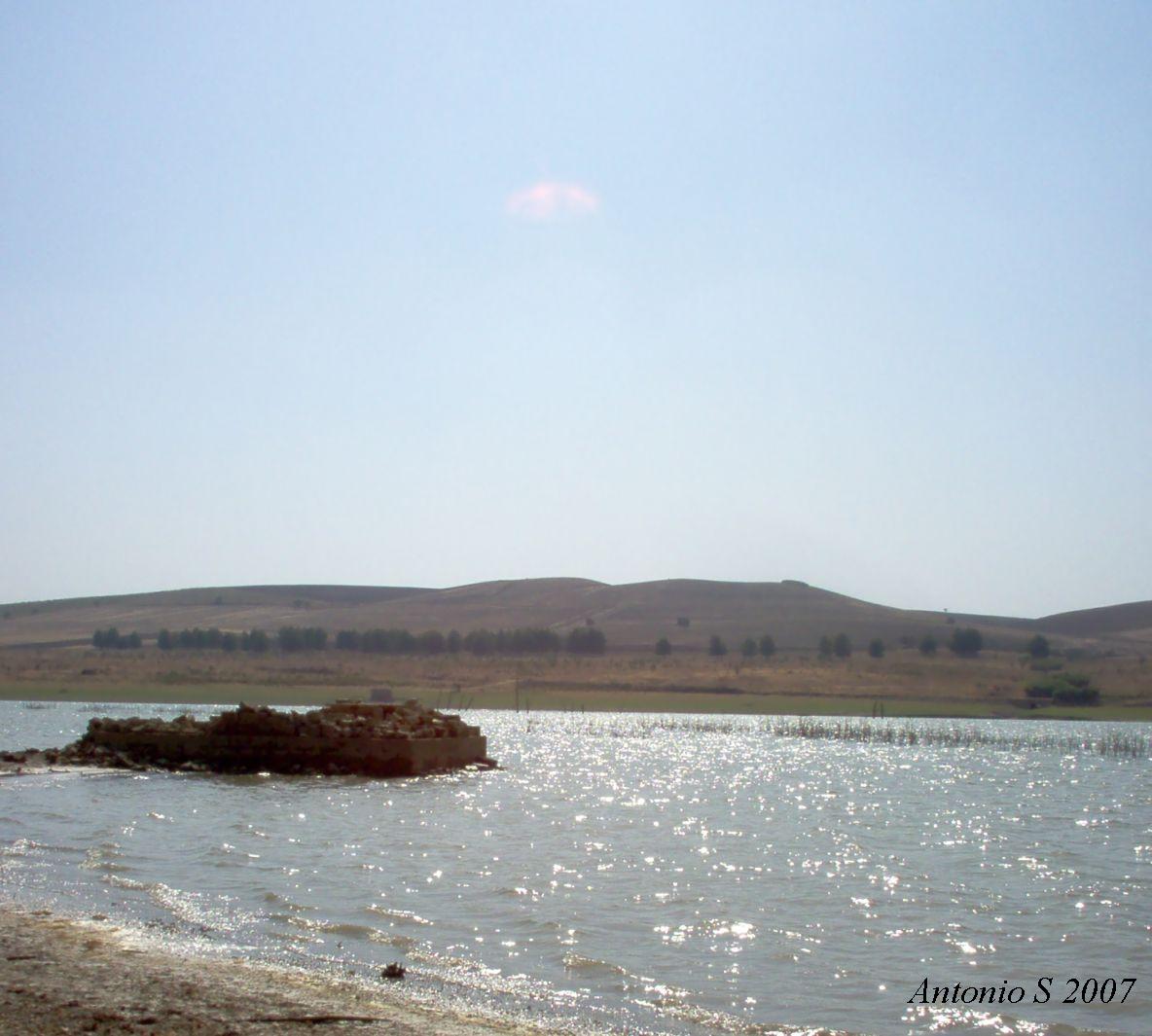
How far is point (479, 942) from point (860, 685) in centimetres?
8011

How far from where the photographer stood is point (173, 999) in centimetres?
903

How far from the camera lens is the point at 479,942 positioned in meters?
12.4

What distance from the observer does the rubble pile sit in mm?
33031

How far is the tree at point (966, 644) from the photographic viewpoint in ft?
366

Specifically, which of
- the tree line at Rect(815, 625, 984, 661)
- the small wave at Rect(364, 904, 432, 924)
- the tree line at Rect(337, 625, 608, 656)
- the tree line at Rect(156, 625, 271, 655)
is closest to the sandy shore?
the small wave at Rect(364, 904, 432, 924)

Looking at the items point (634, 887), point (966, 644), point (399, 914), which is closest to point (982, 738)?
point (634, 887)

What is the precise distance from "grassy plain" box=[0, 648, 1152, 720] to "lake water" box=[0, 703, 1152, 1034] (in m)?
47.4

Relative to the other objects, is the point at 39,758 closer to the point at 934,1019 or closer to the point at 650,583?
the point at 934,1019

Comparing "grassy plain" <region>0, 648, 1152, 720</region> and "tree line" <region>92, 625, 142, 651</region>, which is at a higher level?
"tree line" <region>92, 625, 142, 651</region>

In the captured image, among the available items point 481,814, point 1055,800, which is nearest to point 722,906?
point 481,814

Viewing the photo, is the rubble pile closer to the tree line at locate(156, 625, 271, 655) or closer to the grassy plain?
the grassy plain

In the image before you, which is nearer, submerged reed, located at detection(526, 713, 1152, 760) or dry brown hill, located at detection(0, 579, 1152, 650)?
submerged reed, located at detection(526, 713, 1152, 760)

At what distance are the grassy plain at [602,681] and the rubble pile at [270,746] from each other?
38.8 m

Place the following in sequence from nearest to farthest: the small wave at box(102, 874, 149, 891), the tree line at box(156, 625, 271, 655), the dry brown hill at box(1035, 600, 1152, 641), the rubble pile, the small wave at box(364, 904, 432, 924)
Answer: the small wave at box(364, 904, 432, 924) < the small wave at box(102, 874, 149, 891) < the rubble pile < the tree line at box(156, 625, 271, 655) < the dry brown hill at box(1035, 600, 1152, 641)
